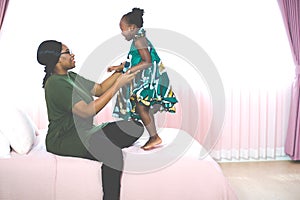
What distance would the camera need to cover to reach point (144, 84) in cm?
272

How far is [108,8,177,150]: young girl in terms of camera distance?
8.92 ft

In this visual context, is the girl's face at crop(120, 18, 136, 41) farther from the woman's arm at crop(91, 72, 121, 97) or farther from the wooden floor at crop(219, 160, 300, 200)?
the wooden floor at crop(219, 160, 300, 200)

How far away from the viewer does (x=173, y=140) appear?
288 cm

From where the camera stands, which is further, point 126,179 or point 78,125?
point 78,125

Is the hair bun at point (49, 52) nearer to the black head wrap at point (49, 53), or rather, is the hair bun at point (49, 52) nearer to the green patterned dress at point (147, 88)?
the black head wrap at point (49, 53)

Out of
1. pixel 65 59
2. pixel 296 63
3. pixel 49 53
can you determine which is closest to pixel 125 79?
pixel 65 59

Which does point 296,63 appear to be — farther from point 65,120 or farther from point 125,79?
point 65,120

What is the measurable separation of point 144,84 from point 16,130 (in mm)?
907

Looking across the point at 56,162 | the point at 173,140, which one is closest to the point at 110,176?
the point at 56,162

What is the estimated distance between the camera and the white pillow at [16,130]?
265 centimetres

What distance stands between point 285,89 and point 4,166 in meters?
2.85

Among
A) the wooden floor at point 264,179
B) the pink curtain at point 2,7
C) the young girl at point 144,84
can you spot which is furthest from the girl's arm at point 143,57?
the pink curtain at point 2,7

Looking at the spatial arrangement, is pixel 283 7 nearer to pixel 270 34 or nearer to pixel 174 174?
pixel 270 34

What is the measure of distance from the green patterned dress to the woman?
10 centimetres
